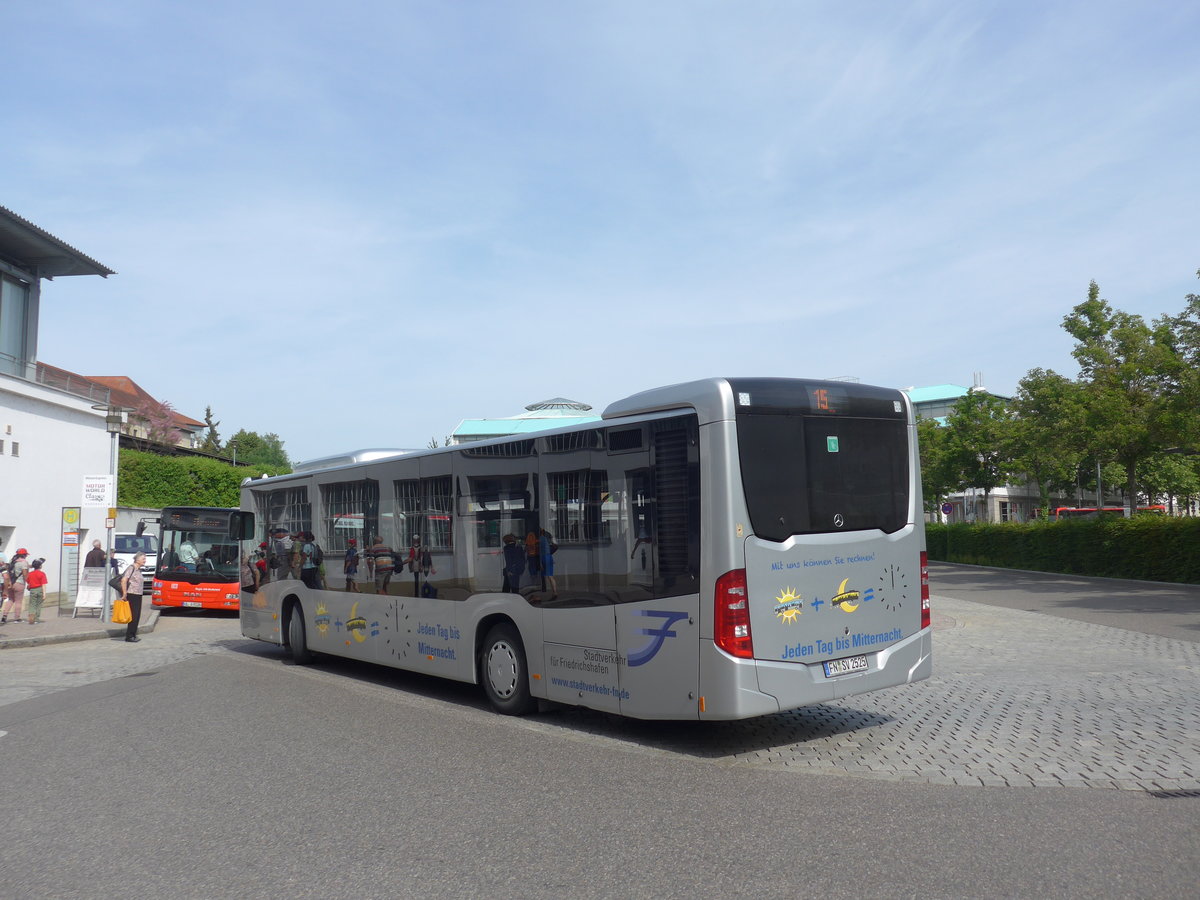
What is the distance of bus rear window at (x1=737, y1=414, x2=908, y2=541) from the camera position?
7.41 metres

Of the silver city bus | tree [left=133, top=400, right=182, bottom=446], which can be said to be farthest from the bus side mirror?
tree [left=133, top=400, right=182, bottom=446]

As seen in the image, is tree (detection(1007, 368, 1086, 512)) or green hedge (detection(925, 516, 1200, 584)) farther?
tree (detection(1007, 368, 1086, 512))

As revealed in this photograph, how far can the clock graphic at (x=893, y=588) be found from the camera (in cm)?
810

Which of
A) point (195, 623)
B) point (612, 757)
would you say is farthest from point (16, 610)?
point (612, 757)

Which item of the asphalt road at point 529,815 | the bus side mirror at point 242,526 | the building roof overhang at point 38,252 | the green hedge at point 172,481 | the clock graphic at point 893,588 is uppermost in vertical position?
the building roof overhang at point 38,252

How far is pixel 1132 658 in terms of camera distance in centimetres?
1298

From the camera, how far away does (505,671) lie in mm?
9656

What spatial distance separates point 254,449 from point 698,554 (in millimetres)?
134186

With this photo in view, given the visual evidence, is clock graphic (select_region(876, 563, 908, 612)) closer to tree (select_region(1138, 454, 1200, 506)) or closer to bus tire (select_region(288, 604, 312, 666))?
bus tire (select_region(288, 604, 312, 666))

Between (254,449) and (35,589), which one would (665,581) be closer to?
(35,589)

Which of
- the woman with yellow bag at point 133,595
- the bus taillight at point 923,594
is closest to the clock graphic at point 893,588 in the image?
the bus taillight at point 923,594

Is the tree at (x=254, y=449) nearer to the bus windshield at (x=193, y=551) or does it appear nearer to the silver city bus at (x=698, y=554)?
the bus windshield at (x=193, y=551)

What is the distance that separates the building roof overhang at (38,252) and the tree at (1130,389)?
33205 millimetres

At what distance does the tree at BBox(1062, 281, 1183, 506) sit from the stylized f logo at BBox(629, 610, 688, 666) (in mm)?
23235
